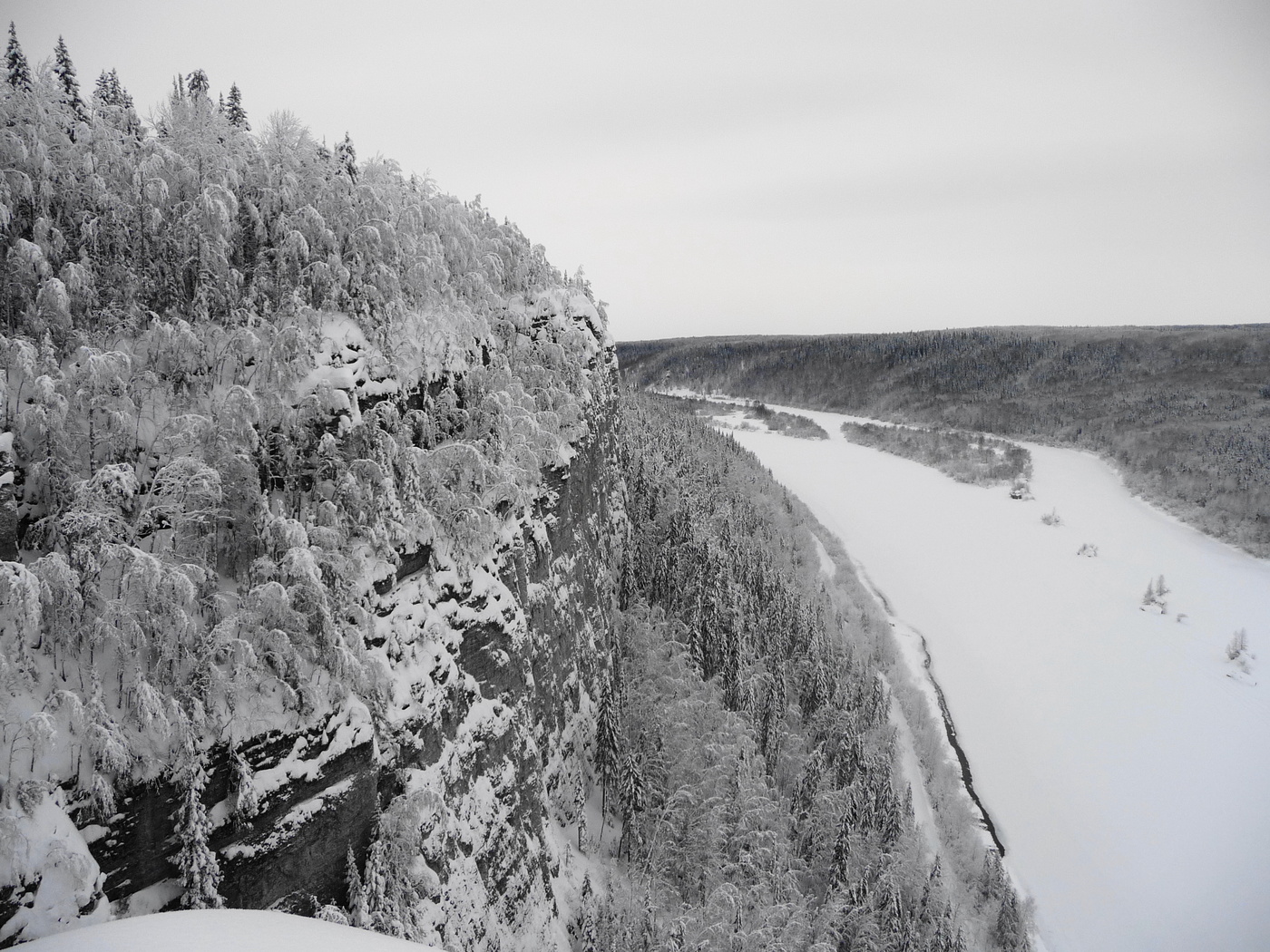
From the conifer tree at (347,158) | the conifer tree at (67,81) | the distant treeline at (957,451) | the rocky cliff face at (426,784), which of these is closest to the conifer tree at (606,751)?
the rocky cliff face at (426,784)

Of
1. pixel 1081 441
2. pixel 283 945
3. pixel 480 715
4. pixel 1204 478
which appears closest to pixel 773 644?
pixel 480 715

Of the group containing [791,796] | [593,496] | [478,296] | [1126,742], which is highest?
[478,296]

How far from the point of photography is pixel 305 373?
7.77m

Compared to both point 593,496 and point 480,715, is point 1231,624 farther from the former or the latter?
point 480,715

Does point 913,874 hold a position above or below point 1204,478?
below

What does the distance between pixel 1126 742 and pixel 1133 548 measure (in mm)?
21043

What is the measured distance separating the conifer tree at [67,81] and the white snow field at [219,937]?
10.4 metres

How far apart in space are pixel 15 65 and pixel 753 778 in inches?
731

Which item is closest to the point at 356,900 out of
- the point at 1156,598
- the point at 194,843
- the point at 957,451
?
the point at 194,843

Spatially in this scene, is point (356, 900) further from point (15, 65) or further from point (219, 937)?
point (15, 65)

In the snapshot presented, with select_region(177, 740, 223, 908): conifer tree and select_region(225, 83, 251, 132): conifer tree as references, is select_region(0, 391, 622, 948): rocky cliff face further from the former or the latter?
select_region(225, 83, 251, 132): conifer tree

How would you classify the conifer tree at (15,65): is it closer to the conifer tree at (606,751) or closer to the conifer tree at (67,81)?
the conifer tree at (67,81)

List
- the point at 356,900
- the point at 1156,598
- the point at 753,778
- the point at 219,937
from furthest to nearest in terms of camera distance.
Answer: the point at 1156,598 → the point at 753,778 → the point at 356,900 → the point at 219,937

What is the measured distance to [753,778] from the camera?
14617 millimetres
